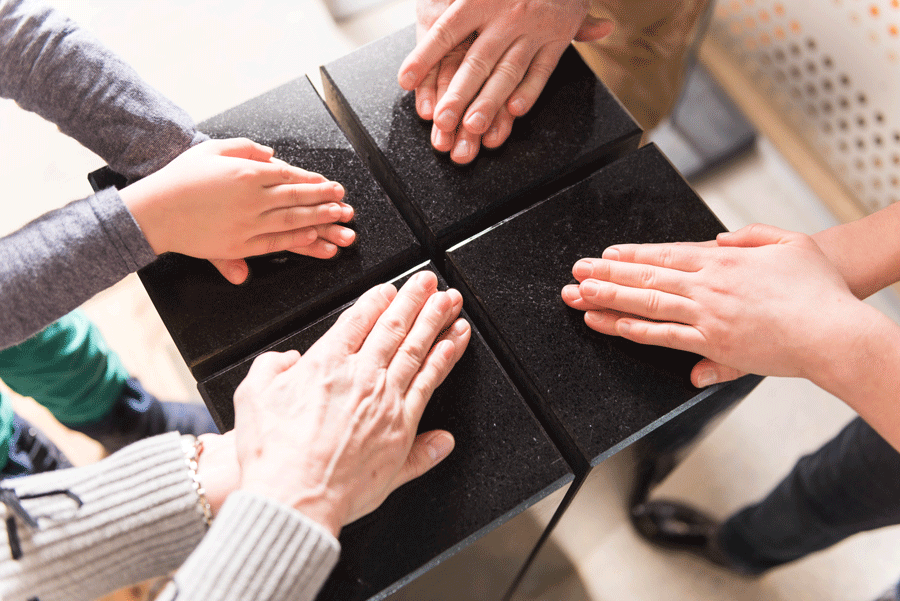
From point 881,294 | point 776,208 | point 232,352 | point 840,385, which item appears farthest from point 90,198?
point 881,294

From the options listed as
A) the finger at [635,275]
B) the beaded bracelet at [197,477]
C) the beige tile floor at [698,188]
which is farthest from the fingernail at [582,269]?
the beaded bracelet at [197,477]

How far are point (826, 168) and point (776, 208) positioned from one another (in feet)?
0.49

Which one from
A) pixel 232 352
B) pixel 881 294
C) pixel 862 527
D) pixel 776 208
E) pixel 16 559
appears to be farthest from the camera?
pixel 776 208

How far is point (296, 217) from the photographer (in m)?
0.77

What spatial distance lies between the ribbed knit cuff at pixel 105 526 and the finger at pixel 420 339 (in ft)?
0.84

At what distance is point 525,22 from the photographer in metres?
0.87

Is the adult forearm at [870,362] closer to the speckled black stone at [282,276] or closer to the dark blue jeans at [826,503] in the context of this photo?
the dark blue jeans at [826,503]

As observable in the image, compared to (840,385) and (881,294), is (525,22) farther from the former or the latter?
(881,294)

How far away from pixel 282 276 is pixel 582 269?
1.24ft

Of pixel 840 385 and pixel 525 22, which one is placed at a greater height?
pixel 525 22

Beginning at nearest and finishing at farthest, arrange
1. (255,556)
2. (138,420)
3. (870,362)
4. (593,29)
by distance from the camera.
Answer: (255,556)
(870,362)
(593,29)
(138,420)

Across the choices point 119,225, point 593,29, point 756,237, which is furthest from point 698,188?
point 119,225

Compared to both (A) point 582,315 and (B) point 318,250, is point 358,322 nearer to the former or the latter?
(B) point 318,250

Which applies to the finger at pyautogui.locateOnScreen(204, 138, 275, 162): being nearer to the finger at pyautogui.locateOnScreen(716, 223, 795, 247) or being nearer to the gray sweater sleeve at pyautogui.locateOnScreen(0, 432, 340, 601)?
the gray sweater sleeve at pyautogui.locateOnScreen(0, 432, 340, 601)
